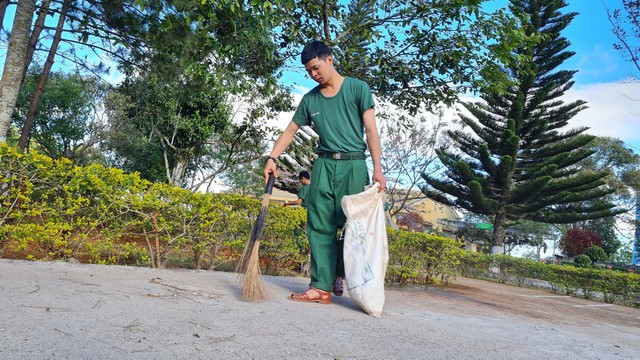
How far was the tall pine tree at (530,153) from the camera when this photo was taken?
781 inches

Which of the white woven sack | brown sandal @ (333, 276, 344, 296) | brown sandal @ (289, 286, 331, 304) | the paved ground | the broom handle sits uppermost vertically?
the broom handle

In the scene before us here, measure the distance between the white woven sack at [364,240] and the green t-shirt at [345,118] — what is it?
0.38m

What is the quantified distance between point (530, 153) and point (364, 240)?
67.4 feet

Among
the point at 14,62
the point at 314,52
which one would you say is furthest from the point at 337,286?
the point at 14,62

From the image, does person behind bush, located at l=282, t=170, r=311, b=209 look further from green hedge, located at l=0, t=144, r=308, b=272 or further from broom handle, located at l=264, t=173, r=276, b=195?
broom handle, located at l=264, t=173, r=276, b=195

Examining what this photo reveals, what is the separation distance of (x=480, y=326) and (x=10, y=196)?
367cm

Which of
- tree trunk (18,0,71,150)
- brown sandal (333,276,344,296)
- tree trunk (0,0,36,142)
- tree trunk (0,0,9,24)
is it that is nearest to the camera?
brown sandal (333,276,344,296)

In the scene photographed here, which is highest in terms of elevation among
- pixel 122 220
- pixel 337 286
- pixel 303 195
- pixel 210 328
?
pixel 303 195

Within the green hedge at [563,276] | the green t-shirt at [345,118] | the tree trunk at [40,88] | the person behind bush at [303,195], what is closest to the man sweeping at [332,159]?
the green t-shirt at [345,118]

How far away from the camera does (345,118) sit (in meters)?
3.12

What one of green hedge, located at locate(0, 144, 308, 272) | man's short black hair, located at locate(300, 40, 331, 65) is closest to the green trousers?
man's short black hair, located at locate(300, 40, 331, 65)

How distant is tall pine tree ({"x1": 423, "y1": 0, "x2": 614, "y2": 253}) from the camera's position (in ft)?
65.1

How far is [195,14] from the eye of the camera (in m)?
4.18

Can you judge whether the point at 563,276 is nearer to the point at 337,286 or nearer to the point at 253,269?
the point at 337,286
